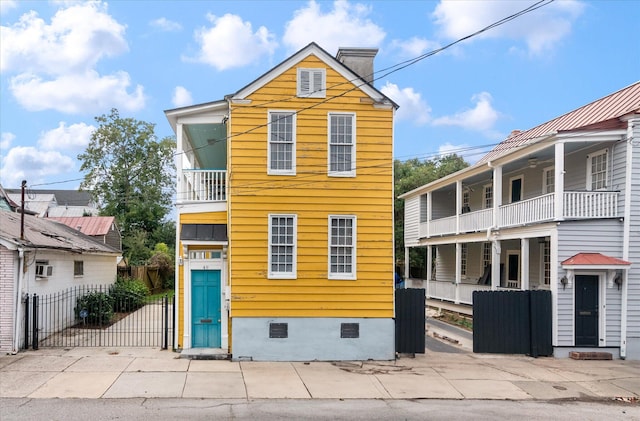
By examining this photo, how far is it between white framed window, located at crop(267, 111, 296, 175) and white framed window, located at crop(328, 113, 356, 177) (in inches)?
38.1

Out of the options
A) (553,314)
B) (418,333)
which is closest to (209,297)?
(418,333)

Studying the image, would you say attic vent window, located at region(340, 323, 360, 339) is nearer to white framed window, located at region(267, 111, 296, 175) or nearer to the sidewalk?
the sidewalk

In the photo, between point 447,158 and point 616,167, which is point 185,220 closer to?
point 616,167

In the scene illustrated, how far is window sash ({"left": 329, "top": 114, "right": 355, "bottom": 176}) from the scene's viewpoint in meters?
13.9

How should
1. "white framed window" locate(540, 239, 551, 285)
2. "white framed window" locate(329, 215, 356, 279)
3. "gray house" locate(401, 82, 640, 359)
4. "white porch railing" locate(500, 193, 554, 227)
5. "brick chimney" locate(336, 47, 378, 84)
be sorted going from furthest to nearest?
"white framed window" locate(540, 239, 551, 285) → "white porch railing" locate(500, 193, 554, 227) → "brick chimney" locate(336, 47, 378, 84) → "gray house" locate(401, 82, 640, 359) → "white framed window" locate(329, 215, 356, 279)

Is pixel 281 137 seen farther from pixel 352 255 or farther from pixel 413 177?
pixel 413 177

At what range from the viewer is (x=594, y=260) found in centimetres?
1417

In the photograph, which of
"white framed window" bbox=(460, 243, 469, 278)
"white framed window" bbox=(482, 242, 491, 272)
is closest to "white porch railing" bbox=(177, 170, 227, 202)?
"white framed window" bbox=(482, 242, 491, 272)

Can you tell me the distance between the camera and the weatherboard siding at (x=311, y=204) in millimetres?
13445

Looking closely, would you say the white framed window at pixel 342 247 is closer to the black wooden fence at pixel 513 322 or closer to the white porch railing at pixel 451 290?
the black wooden fence at pixel 513 322

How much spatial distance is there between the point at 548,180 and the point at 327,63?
10756 mm

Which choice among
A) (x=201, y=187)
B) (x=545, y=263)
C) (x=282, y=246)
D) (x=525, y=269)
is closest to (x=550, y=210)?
(x=525, y=269)

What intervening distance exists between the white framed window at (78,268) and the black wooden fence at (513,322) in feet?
46.3

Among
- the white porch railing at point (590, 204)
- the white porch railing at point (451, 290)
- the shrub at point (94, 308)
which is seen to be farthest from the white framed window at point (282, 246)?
the white porch railing at point (451, 290)
